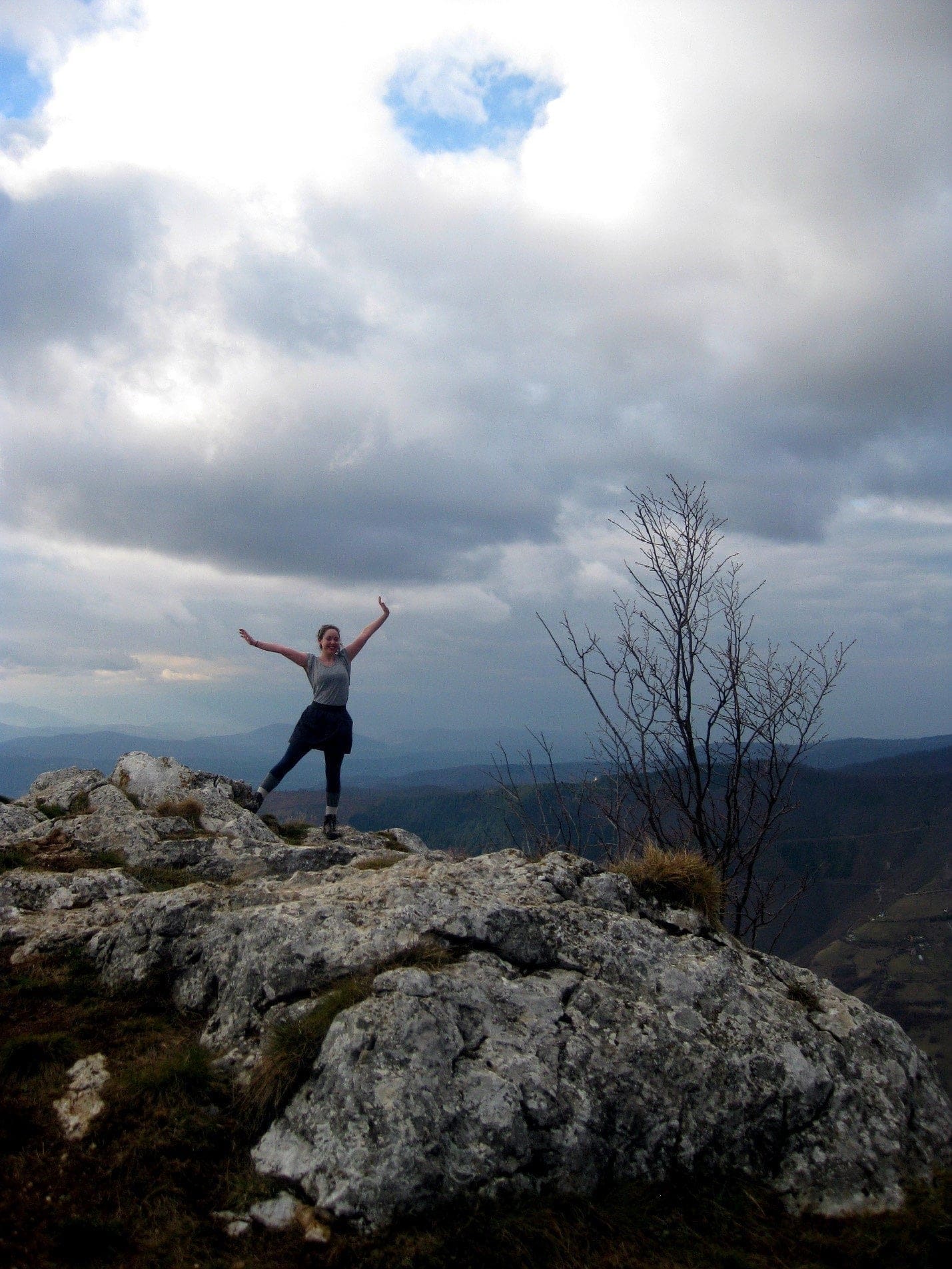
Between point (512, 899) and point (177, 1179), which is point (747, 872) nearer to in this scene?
point (512, 899)

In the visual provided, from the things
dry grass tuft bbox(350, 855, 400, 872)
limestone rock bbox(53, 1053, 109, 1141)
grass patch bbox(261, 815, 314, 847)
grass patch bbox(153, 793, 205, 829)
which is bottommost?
limestone rock bbox(53, 1053, 109, 1141)

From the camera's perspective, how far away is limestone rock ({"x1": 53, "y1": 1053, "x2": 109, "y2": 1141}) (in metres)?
5.25

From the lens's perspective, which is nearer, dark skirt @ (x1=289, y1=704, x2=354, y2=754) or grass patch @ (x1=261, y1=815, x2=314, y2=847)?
dark skirt @ (x1=289, y1=704, x2=354, y2=754)

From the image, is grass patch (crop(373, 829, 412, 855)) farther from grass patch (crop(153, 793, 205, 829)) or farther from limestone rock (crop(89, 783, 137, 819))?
limestone rock (crop(89, 783, 137, 819))

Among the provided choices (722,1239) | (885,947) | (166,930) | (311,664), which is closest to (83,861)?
(166,930)

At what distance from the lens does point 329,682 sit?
13.8m

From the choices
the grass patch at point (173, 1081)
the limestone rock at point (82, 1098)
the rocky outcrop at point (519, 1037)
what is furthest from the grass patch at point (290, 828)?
the grass patch at point (173, 1081)

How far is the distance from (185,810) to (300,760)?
102 inches

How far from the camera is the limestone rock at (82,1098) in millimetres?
5246

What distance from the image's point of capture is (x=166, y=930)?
7.54 m

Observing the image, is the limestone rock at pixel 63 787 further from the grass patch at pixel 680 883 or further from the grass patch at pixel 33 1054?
the grass patch at pixel 680 883

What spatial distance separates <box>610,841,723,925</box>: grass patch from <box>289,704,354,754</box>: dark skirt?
22.7 ft

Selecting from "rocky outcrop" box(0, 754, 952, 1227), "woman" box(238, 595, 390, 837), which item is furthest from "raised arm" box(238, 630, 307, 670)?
"rocky outcrop" box(0, 754, 952, 1227)

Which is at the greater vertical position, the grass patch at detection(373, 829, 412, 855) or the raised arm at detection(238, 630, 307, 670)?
the raised arm at detection(238, 630, 307, 670)
